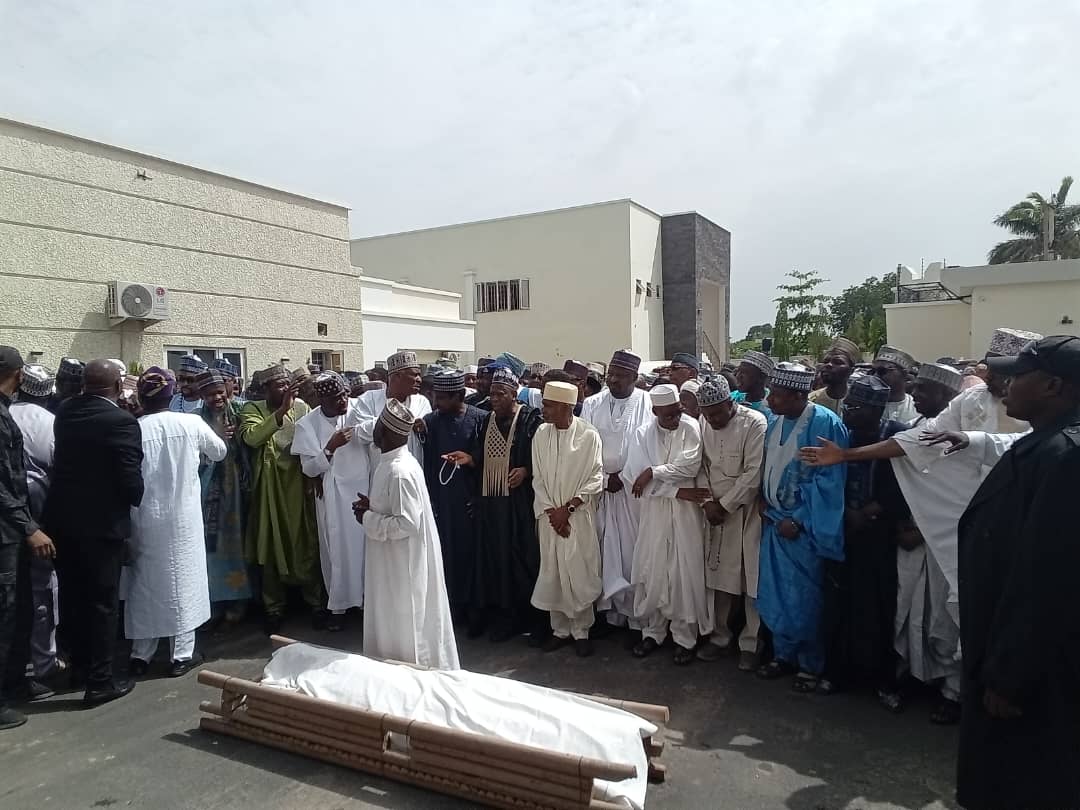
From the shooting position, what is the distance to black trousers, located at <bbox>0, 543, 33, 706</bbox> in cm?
362

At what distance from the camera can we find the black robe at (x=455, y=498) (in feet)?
16.6

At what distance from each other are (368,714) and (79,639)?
240 cm

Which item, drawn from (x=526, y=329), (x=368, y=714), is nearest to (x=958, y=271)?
(x=526, y=329)

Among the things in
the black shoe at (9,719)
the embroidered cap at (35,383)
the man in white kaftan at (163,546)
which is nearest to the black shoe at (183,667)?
the man in white kaftan at (163,546)

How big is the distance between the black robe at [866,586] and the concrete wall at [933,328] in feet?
64.0

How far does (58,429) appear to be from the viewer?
3977 mm

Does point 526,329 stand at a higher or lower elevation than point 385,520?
higher

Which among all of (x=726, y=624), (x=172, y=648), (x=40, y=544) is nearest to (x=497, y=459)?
(x=726, y=624)

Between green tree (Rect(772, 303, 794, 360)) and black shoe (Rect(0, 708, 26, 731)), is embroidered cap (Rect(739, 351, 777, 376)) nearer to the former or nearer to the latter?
black shoe (Rect(0, 708, 26, 731))

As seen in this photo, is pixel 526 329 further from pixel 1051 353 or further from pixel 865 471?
pixel 1051 353

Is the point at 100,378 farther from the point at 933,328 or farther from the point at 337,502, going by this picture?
the point at 933,328

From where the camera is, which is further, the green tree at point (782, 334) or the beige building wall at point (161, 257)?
the green tree at point (782, 334)

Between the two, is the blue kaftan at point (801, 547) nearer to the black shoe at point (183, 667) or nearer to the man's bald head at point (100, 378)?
the black shoe at point (183, 667)

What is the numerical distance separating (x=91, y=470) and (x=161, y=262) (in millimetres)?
8670
